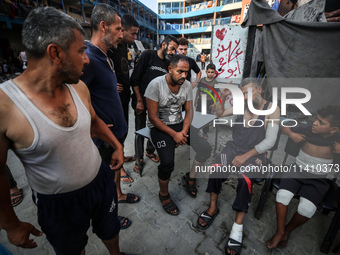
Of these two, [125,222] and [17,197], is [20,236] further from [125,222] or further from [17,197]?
[17,197]

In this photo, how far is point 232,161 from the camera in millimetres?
2346

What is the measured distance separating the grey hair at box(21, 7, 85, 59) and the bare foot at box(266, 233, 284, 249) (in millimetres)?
2731

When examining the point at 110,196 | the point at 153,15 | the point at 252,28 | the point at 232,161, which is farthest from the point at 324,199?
the point at 153,15

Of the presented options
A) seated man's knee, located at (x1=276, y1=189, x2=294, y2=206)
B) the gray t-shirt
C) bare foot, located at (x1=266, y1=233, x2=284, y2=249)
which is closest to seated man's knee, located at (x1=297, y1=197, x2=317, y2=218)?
seated man's knee, located at (x1=276, y1=189, x2=294, y2=206)

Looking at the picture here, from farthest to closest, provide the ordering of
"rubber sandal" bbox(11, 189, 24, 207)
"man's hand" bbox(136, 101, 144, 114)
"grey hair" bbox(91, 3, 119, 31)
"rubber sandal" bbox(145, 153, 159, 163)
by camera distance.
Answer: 1. "rubber sandal" bbox(145, 153, 159, 163)
2. "man's hand" bbox(136, 101, 144, 114)
3. "rubber sandal" bbox(11, 189, 24, 207)
4. "grey hair" bbox(91, 3, 119, 31)

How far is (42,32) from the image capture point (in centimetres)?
91

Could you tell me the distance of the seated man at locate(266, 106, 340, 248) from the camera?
6.14 ft

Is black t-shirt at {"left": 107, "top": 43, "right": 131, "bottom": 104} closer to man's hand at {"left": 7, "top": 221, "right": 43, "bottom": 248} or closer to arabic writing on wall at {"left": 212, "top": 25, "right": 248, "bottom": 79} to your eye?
man's hand at {"left": 7, "top": 221, "right": 43, "bottom": 248}

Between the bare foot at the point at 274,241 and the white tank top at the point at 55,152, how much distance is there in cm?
211

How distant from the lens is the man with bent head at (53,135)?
898mm

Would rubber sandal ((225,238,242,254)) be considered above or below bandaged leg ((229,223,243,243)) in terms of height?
below

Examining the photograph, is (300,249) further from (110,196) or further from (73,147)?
(73,147)

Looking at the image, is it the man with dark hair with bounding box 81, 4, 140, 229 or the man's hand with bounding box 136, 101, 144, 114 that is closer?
the man with dark hair with bounding box 81, 4, 140, 229

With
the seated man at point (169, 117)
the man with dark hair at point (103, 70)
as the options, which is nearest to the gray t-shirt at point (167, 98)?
the seated man at point (169, 117)
